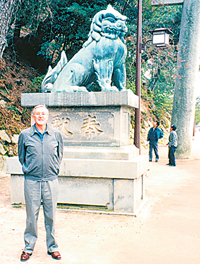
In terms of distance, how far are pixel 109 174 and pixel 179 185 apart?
3.44 meters

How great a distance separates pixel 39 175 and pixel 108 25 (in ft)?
10.3

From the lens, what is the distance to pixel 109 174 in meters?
4.71

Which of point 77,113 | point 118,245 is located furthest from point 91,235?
point 77,113

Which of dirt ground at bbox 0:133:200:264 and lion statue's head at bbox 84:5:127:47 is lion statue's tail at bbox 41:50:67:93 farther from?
dirt ground at bbox 0:133:200:264

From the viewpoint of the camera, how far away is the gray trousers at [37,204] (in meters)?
3.12

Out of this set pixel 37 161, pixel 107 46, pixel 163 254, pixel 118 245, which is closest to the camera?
pixel 37 161

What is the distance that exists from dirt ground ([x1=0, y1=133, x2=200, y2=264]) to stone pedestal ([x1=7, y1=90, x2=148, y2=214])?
0.28 meters

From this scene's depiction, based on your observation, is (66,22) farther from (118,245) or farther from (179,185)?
(118,245)

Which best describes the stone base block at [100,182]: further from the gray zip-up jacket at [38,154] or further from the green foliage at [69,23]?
the green foliage at [69,23]

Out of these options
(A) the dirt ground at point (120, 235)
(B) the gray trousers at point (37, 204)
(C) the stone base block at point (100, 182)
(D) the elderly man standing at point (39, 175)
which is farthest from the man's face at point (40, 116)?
(C) the stone base block at point (100, 182)

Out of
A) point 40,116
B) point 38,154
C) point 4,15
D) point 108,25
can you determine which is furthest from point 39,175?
point 4,15

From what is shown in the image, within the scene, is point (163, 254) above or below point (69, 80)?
below

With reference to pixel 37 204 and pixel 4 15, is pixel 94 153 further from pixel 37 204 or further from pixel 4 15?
pixel 4 15

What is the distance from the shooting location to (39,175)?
312 cm
